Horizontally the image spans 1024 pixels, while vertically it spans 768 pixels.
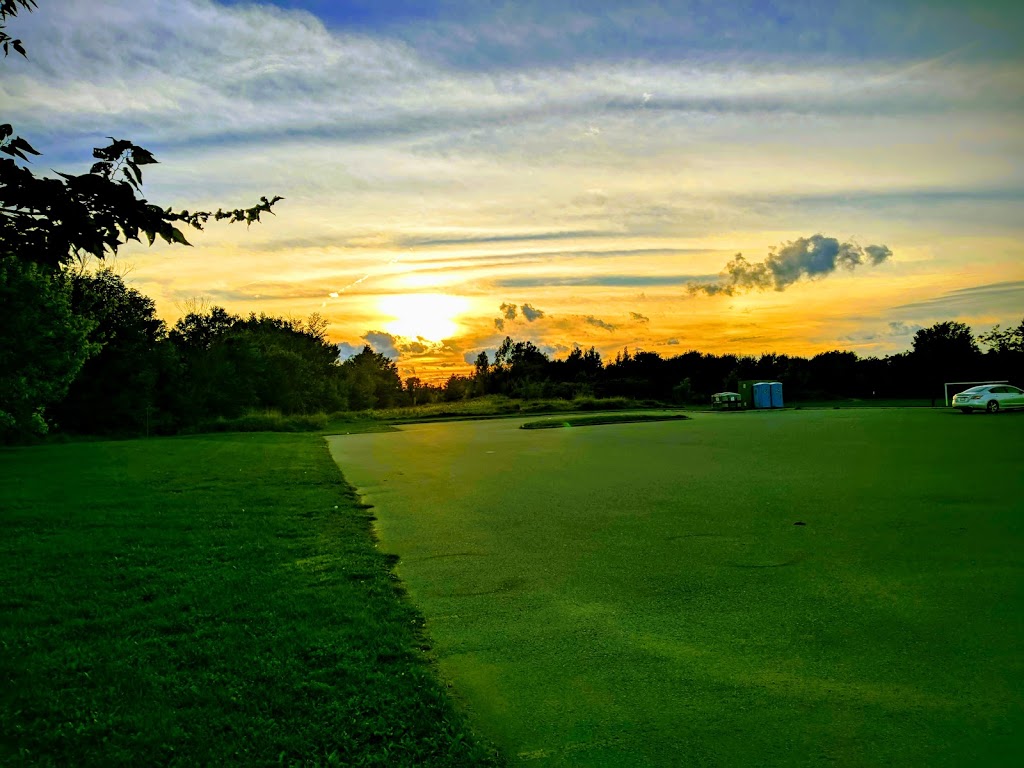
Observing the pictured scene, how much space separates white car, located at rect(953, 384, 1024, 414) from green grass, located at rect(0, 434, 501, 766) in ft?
108

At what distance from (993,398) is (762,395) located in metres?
18.2

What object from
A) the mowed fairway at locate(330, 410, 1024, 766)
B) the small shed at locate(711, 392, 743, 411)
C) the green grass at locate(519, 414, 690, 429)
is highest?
the small shed at locate(711, 392, 743, 411)

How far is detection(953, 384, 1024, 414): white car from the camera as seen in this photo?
3225 cm

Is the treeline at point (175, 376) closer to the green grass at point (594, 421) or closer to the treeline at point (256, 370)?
the treeline at point (256, 370)

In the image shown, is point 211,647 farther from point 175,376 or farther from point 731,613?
point 175,376

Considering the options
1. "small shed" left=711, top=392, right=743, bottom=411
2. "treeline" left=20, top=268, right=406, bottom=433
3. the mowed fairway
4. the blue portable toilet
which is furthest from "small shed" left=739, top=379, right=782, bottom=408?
the mowed fairway

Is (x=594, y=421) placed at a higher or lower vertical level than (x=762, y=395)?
lower

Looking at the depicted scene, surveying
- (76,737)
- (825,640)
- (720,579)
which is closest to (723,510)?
(720,579)

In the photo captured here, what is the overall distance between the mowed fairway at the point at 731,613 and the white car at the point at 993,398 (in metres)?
23.7

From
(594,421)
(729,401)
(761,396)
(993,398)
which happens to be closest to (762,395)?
(761,396)

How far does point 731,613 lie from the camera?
518 centimetres

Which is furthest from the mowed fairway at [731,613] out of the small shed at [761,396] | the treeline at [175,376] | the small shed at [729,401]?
the small shed at [761,396]

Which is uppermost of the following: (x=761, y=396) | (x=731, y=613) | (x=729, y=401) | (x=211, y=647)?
(x=761, y=396)

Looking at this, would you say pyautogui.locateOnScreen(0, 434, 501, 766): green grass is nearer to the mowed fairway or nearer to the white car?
the mowed fairway
